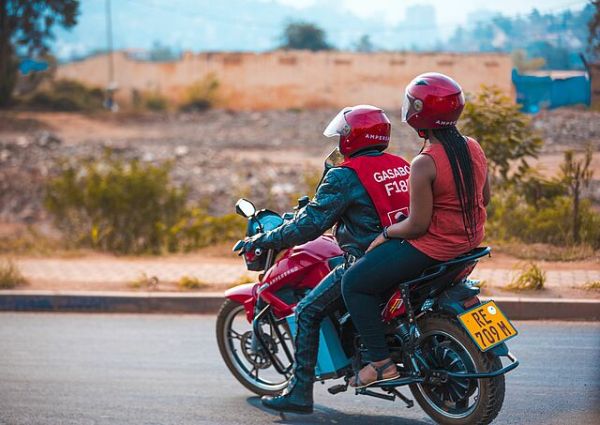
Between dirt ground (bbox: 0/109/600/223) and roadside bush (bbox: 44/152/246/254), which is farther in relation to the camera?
dirt ground (bbox: 0/109/600/223)

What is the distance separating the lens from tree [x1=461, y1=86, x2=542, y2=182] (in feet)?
37.6

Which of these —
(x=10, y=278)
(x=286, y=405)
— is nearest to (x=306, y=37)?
(x=10, y=278)

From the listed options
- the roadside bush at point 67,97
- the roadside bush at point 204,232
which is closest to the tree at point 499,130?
the roadside bush at point 204,232

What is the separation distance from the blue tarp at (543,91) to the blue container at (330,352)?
821 centimetres

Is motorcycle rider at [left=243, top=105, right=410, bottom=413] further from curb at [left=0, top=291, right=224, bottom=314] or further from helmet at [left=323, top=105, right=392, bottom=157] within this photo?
curb at [left=0, top=291, right=224, bottom=314]

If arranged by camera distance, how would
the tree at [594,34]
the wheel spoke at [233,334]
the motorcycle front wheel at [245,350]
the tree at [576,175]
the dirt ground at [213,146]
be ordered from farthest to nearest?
the dirt ground at [213,146]
the tree at [594,34]
the tree at [576,175]
the wheel spoke at [233,334]
the motorcycle front wheel at [245,350]

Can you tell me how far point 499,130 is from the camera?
1153 cm

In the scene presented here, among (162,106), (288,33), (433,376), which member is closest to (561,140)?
(433,376)

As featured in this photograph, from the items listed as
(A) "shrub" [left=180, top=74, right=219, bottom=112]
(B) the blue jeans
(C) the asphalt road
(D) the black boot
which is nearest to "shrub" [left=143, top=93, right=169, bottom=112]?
(A) "shrub" [left=180, top=74, right=219, bottom=112]

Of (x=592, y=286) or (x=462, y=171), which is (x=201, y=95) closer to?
(x=592, y=286)

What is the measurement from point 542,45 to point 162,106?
134 feet

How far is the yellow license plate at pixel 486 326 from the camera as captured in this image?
4781mm

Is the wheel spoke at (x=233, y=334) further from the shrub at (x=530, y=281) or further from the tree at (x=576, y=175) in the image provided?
the tree at (x=576, y=175)

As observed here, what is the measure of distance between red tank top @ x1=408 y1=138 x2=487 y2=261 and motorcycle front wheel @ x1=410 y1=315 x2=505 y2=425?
0.37 meters
